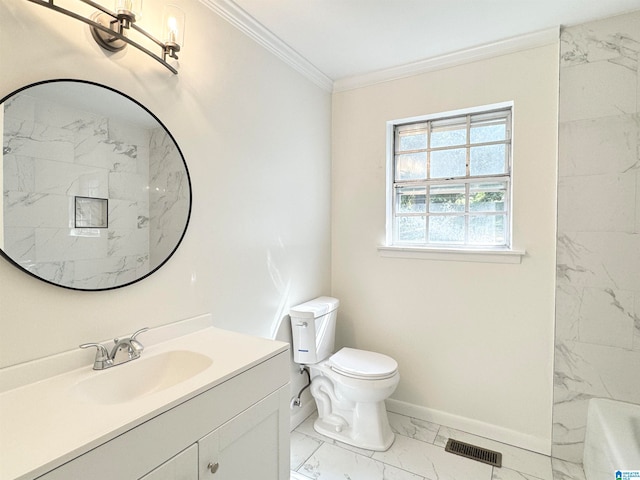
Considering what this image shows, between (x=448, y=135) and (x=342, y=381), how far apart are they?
72.9 inches

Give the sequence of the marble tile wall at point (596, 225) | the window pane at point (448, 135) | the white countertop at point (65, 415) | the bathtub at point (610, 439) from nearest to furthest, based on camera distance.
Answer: the white countertop at point (65, 415) → the bathtub at point (610, 439) → the marble tile wall at point (596, 225) → the window pane at point (448, 135)

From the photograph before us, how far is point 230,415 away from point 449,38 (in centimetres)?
230

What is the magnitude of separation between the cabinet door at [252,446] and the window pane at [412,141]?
6.46ft

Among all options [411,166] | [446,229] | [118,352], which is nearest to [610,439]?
[446,229]

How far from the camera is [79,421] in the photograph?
0.82m

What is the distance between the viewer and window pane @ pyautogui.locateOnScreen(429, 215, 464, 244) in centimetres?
235

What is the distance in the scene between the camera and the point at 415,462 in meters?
1.91

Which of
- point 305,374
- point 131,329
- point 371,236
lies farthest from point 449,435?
point 131,329

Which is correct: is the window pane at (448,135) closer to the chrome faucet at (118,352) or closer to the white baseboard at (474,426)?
the white baseboard at (474,426)

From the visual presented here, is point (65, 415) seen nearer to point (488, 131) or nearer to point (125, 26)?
point (125, 26)

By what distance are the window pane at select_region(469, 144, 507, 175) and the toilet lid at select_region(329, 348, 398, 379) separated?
1.43 metres

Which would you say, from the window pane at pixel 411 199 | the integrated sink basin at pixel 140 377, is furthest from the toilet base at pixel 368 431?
the window pane at pixel 411 199

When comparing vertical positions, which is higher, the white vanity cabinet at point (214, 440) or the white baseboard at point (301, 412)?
the white vanity cabinet at point (214, 440)

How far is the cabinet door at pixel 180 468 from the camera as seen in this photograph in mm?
869
